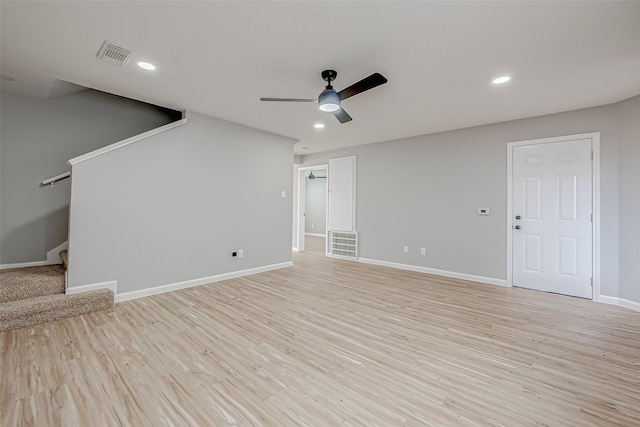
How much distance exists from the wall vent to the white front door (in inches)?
116

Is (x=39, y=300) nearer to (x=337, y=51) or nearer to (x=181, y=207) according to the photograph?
(x=181, y=207)

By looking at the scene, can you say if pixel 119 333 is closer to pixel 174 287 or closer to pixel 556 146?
pixel 174 287

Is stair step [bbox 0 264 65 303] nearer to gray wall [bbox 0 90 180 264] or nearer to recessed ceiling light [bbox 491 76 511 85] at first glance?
gray wall [bbox 0 90 180 264]

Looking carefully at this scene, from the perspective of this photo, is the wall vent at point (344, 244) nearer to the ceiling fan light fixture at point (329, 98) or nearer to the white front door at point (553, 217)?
the white front door at point (553, 217)

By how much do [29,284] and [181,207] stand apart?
1.73 m

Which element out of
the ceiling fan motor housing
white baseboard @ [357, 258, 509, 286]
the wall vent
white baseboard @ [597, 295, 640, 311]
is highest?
the ceiling fan motor housing

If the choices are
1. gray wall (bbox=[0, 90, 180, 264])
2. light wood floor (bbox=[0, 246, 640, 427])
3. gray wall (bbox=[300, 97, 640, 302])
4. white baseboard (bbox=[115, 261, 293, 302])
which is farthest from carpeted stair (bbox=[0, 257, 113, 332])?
gray wall (bbox=[300, 97, 640, 302])

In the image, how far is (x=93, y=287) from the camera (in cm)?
312

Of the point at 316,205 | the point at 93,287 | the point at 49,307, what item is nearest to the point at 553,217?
the point at 93,287

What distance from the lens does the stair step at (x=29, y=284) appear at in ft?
8.96

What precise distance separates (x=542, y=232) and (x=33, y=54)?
6.41 metres

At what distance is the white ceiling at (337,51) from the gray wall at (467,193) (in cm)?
42

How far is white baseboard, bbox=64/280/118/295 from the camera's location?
297 cm

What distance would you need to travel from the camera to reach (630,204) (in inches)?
129
